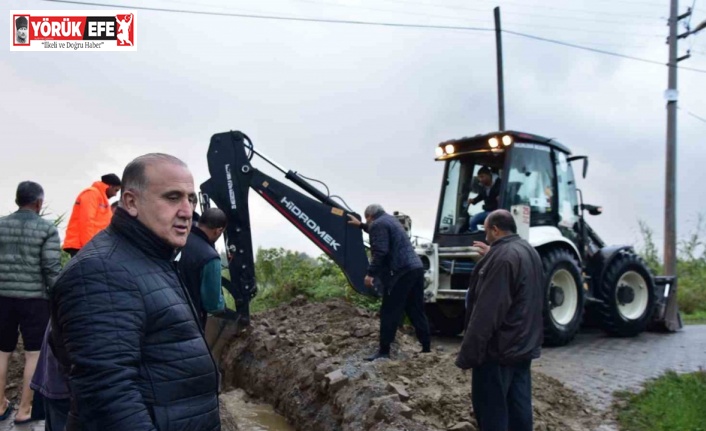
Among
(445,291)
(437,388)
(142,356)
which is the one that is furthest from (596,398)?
(142,356)

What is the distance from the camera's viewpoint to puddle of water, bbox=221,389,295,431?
618 cm

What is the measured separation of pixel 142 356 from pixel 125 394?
5.6 inches

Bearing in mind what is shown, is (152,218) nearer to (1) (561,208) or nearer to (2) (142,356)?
(2) (142,356)

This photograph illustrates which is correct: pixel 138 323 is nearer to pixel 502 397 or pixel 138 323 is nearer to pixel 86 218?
pixel 502 397

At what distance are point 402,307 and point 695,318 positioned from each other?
9839 mm

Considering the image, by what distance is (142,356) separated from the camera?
1.93 m

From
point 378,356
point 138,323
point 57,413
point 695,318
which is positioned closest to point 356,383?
point 378,356

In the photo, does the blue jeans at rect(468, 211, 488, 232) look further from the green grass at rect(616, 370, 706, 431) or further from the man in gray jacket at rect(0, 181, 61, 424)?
the man in gray jacket at rect(0, 181, 61, 424)

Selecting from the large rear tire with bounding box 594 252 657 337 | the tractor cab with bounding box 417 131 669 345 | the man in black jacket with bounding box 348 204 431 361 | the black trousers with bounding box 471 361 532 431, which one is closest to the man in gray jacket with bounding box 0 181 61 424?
the man in black jacket with bounding box 348 204 431 361

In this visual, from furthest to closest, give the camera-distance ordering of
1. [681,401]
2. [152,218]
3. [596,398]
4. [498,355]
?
1. [596,398]
2. [681,401]
3. [498,355]
4. [152,218]

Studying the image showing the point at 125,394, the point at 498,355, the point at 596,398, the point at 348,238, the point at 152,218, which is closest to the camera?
the point at 125,394

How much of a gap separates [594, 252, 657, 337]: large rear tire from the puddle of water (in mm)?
5272

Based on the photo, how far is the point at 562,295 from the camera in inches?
334

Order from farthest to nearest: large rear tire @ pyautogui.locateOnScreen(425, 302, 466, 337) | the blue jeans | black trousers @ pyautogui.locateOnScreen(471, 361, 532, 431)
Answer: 1. large rear tire @ pyautogui.locateOnScreen(425, 302, 466, 337)
2. the blue jeans
3. black trousers @ pyautogui.locateOnScreen(471, 361, 532, 431)
